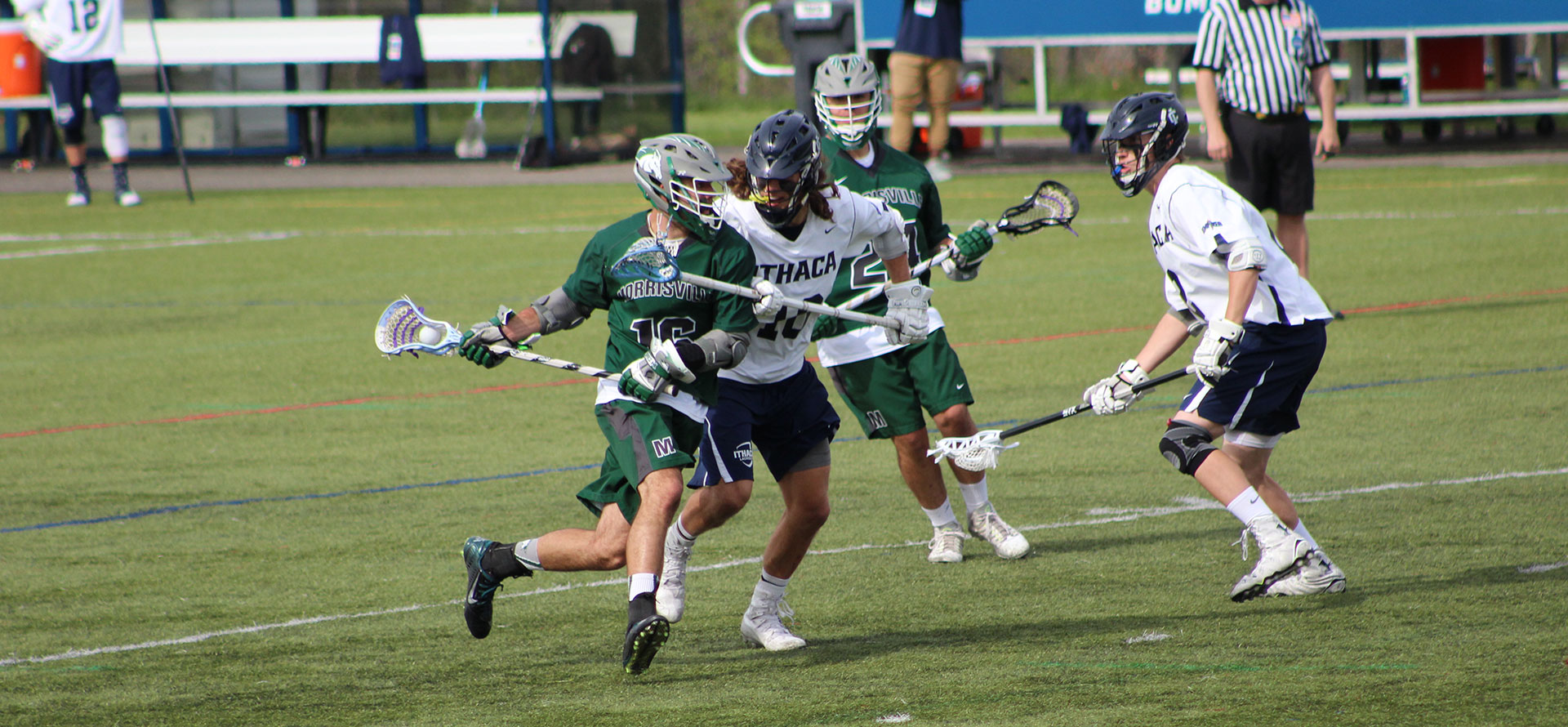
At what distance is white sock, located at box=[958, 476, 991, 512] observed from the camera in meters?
6.16

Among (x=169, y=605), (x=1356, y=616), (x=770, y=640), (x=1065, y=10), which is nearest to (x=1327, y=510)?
(x=1356, y=616)

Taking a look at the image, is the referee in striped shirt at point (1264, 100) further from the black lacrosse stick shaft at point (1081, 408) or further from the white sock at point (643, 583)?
the white sock at point (643, 583)

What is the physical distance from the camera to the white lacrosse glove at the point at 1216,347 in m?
5.02

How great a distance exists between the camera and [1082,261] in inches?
531

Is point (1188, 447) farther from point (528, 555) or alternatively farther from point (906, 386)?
point (528, 555)

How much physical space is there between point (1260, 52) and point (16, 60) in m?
20.3

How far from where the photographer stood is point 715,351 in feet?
15.5

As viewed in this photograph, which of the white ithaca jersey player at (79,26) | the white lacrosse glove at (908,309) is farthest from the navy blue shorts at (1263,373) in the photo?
the white ithaca jersey player at (79,26)

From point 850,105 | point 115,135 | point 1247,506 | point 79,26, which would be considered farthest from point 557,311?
point 79,26

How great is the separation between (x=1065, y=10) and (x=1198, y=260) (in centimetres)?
1545

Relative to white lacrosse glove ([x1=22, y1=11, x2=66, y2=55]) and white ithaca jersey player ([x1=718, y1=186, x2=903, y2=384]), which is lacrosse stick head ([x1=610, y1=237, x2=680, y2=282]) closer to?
white ithaca jersey player ([x1=718, y1=186, x2=903, y2=384])

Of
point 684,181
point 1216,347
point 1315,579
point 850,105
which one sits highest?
point 850,105

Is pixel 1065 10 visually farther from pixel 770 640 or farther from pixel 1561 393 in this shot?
pixel 770 640

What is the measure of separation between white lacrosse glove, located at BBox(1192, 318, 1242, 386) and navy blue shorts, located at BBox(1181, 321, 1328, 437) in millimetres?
233
